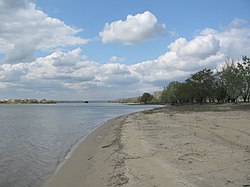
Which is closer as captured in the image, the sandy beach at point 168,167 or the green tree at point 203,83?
the sandy beach at point 168,167

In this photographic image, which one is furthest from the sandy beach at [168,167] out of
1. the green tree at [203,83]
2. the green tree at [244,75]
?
the green tree at [203,83]

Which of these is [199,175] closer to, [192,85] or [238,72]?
[238,72]

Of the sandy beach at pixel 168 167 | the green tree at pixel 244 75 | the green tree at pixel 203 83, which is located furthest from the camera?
the green tree at pixel 203 83

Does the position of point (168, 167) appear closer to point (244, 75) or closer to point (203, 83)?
point (244, 75)

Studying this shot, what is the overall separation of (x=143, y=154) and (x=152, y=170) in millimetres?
2964

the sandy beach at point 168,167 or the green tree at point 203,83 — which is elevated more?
the green tree at point 203,83

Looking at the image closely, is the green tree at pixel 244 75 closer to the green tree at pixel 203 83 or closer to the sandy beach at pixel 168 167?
the green tree at pixel 203 83

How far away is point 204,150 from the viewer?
41.3 ft

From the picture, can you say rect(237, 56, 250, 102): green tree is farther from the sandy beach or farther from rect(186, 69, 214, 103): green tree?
the sandy beach

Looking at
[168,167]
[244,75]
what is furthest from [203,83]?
[168,167]

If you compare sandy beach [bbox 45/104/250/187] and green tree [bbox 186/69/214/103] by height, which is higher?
green tree [bbox 186/69/214/103]

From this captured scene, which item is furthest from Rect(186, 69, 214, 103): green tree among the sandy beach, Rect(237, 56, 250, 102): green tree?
the sandy beach

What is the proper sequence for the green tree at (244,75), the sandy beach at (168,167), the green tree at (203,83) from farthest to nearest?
the green tree at (203,83) → the green tree at (244,75) → the sandy beach at (168,167)

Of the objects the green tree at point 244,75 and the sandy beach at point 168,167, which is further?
the green tree at point 244,75
